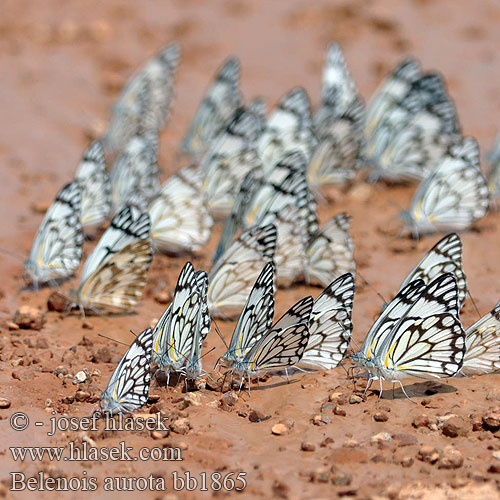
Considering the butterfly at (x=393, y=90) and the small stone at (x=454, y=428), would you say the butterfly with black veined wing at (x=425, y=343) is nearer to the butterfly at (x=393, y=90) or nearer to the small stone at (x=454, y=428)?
the small stone at (x=454, y=428)

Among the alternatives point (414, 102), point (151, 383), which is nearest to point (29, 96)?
point (414, 102)

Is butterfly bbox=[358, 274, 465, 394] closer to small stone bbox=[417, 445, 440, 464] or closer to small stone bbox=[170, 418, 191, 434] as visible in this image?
small stone bbox=[417, 445, 440, 464]

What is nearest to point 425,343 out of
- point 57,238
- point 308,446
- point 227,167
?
point 308,446

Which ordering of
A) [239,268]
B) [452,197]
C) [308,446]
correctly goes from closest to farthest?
[308,446] < [239,268] < [452,197]

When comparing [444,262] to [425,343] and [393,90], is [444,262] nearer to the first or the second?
[425,343]

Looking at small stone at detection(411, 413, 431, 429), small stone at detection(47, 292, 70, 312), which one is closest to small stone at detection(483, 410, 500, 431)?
small stone at detection(411, 413, 431, 429)

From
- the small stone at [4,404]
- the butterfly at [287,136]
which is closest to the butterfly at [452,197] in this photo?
the butterfly at [287,136]

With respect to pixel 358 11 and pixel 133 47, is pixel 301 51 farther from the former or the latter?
pixel 133 47
